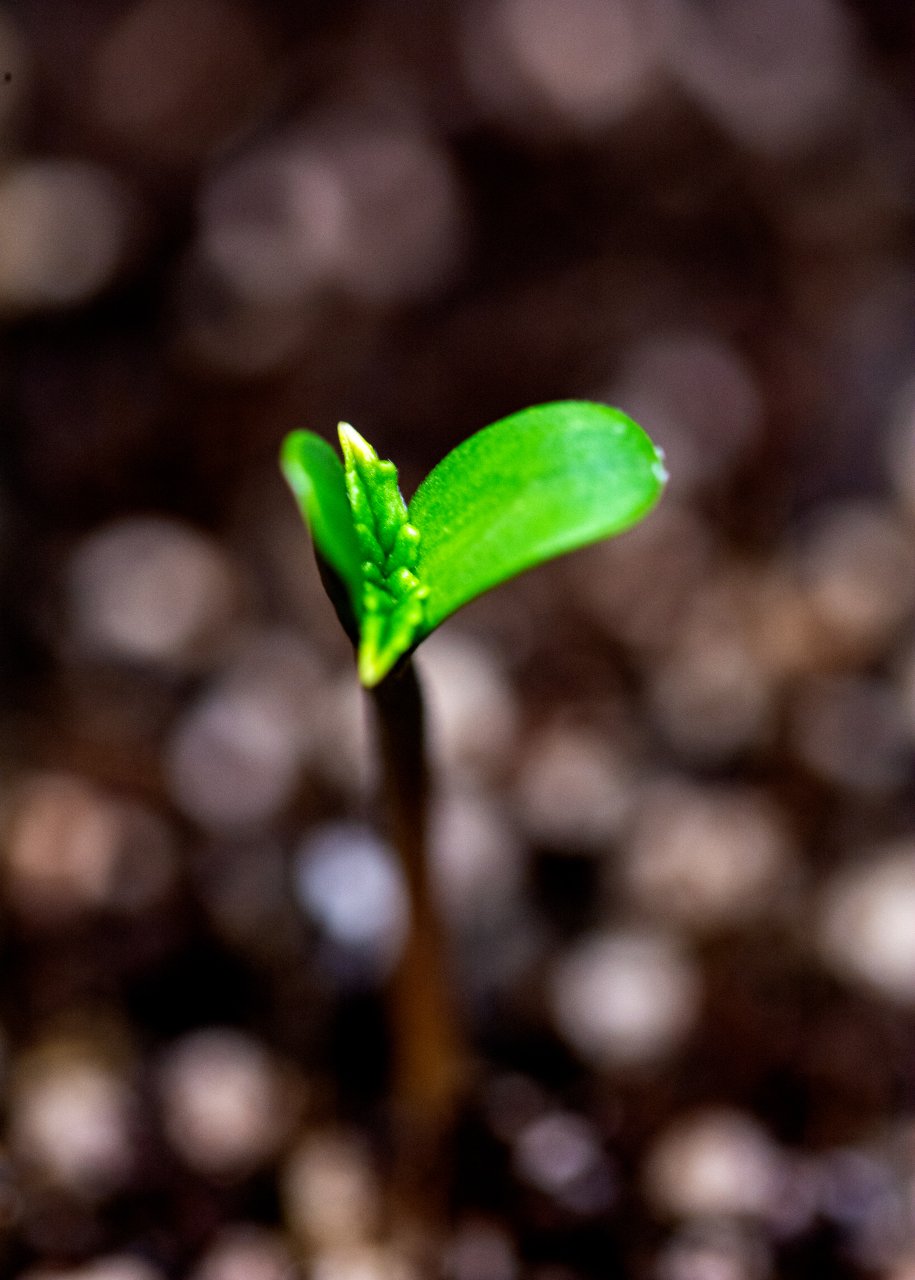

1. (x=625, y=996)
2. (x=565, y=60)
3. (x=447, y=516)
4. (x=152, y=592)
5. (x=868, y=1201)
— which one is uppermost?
(x=565, y=60)

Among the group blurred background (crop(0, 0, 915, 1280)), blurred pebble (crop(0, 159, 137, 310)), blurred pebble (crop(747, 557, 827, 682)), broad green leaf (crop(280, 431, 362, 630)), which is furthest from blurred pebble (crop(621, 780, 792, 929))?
blurred pebble (crop(0, 159, 137, 310))

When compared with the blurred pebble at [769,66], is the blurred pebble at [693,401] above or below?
below

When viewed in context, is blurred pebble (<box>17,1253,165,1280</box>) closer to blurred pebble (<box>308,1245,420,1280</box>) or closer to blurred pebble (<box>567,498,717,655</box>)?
blurred pebble (<box>308,1245,420,1280</box>)

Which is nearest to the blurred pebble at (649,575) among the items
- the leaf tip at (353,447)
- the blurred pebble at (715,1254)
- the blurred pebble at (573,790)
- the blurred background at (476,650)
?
the blurred background at (476,650)

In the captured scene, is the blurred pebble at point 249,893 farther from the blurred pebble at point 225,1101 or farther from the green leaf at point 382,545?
the green leaf at point 382,545

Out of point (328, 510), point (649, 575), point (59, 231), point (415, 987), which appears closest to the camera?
point (328, 510)

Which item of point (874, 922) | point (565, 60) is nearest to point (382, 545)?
point (874, 922)

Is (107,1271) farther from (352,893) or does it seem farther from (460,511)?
(460,511)

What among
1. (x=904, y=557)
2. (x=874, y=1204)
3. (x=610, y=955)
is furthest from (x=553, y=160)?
(x=874, y=1204)
